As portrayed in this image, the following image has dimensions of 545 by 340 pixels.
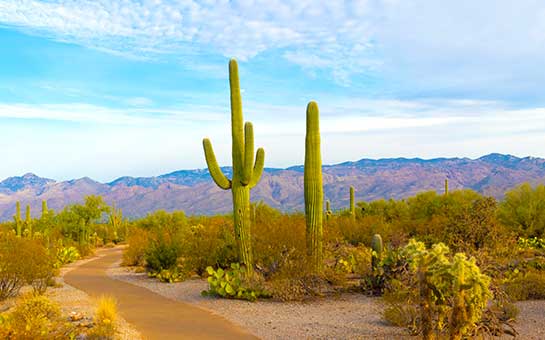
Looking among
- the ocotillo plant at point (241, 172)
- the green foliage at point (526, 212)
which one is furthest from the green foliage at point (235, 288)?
the green foliage at point (526, 212)

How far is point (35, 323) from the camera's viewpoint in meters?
8.98

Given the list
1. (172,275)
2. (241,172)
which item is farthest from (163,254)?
(241,172)

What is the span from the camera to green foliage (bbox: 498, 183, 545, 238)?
88.0ft

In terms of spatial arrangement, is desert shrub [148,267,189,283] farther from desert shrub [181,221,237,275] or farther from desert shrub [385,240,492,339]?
desert shrub [385,240,492,339]

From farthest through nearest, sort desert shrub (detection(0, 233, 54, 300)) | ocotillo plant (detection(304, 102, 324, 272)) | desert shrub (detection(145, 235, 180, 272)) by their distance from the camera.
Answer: desert shrub (detection(145, 235, 180, 272))
ocotillo plant (detection(304, 102, 324, 272))
desert shrub (detection(0, 233, 54, 300))

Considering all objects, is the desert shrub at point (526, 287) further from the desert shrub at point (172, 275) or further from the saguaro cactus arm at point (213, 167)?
the desert shrub at point (172, 275)

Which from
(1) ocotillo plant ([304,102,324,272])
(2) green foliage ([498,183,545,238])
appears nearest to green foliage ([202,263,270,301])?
(1) ocotillo plant ([304,102,324,272])

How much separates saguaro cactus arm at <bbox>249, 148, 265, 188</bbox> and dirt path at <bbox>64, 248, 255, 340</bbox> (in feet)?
13.5

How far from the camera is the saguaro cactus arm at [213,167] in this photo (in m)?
16.2

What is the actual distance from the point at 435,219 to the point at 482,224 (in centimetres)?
959

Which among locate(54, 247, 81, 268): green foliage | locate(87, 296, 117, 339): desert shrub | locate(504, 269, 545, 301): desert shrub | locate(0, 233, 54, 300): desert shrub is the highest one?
locate(0, 233, 54, 300): desert shrub

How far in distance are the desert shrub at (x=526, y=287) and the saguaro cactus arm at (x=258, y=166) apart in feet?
23.2

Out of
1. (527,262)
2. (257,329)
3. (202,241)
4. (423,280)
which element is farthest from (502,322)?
(202,241)

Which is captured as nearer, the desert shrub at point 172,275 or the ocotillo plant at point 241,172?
the ocotillo plant at point 241,172
